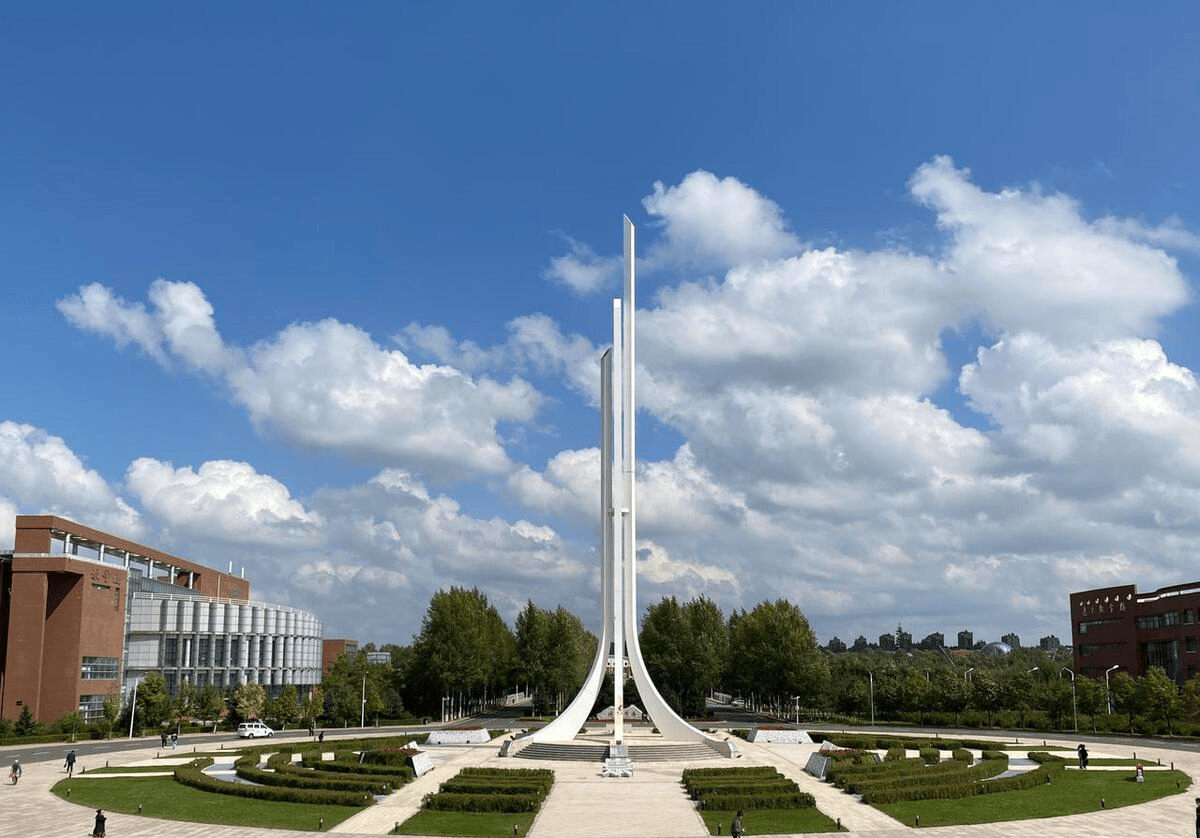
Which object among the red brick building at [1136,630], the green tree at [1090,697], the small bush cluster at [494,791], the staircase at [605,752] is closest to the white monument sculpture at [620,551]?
Answer: the staircase at [605,752]

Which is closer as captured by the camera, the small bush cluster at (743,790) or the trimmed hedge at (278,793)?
the small bush cluster at (743,790)

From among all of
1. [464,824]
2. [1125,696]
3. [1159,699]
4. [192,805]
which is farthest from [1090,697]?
[192,805]

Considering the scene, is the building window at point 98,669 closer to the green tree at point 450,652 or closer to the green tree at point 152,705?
the green tree at point 152,705

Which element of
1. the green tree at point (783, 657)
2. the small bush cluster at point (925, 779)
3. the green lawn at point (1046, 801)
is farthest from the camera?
the green tree at point (783, 657)

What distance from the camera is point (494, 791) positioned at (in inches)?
1356

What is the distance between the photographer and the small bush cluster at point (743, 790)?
32625mm

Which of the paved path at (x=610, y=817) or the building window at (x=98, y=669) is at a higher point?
the building window at (x=98, y=669)

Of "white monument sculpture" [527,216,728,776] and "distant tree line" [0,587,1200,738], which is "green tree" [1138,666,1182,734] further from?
"white monument sculpture" [527,216,728,776]

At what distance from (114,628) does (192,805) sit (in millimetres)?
49295

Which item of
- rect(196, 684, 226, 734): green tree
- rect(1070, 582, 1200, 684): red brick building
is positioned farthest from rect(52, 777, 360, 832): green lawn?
rect(1070, 582, 1200, 684): red brick building

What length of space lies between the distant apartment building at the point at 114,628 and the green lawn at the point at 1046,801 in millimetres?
58794

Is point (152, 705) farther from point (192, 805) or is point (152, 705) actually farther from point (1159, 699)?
point (1159, 699)

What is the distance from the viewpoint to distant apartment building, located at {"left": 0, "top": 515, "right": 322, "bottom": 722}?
222ft

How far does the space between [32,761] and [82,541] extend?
97.7ft
